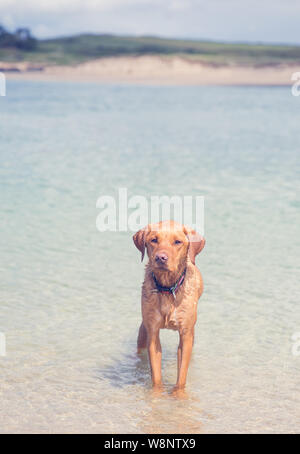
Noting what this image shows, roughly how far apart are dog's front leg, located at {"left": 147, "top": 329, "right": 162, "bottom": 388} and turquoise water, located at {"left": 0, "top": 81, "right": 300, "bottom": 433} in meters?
0.16

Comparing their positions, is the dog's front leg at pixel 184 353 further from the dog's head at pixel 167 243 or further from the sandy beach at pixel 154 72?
the sandy beach at pixel 154 72

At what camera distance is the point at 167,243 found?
5508 mm

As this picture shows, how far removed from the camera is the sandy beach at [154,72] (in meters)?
61.4

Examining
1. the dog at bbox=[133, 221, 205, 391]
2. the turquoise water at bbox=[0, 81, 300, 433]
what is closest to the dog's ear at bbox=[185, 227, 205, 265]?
the dog at bbox=[133, 221, 205, 391]

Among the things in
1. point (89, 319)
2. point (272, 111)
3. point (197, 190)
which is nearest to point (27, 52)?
point (272, 111)

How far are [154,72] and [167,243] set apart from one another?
60.5 metres

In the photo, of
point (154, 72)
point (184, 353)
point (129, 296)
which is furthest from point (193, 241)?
point (154, 72)

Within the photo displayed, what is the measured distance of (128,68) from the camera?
2527 inches

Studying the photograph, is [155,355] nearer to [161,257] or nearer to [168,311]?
[168,311]

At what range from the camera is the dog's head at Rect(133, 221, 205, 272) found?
17.8ft

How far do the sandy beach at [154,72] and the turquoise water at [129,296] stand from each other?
4056cm

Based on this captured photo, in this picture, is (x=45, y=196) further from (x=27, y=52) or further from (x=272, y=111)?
(x=27, y=52)

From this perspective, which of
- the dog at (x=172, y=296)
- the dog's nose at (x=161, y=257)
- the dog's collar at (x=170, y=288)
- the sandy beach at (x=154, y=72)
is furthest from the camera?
the sandy beach at (x=154, y=72)

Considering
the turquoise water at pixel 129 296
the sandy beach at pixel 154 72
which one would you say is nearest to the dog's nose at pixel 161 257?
the turquoise water at pixel 129 296
